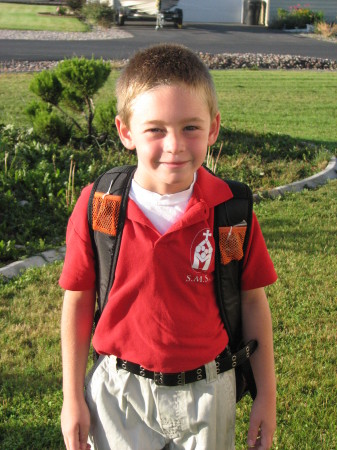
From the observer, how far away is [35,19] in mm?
34000

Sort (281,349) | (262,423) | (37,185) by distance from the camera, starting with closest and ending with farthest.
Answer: (262,423)
(281,349)
(37,185)

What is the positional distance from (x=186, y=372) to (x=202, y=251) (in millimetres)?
371

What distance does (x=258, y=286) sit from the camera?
81.7 inches

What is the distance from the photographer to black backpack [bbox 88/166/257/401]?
1934 millimetres

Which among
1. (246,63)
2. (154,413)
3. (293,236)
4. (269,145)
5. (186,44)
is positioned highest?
(186,44)

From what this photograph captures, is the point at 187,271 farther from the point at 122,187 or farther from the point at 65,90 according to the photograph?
the point at 65,90

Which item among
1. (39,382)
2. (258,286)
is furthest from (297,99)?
(258,286)

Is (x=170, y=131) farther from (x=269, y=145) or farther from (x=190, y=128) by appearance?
(x=269, y=145)

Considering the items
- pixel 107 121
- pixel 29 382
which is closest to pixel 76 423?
pixel 29 382

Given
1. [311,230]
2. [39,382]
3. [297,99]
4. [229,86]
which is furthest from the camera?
[229,86]

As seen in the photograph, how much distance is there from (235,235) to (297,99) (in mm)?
11521

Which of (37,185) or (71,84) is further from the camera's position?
(71,84)

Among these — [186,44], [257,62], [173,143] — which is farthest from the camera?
[186,44]

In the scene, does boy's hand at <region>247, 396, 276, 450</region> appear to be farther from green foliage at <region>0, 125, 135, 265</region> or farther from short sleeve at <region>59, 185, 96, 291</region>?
green foliage at <region>0, 125, 135, 265</region>
